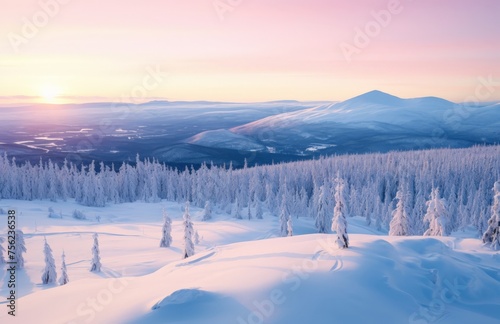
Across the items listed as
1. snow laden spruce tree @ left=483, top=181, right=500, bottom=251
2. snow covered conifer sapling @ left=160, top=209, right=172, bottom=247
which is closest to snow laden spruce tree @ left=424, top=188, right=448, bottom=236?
snow laden spruce tree @ left=483, top=181, right=500, bottom=251

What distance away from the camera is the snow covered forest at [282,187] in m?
80.1

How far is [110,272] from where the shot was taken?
34500 millimetres

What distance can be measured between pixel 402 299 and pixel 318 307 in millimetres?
4076

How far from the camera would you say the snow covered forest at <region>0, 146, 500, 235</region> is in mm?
80125


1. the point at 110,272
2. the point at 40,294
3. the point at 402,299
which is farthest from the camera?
the point at 110,272

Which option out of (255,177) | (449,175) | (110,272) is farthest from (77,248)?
(449,175)

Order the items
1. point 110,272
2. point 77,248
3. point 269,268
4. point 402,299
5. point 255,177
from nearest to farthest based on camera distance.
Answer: point 402,299
point 269,268
point 110,272
point 77,248
point 255,177

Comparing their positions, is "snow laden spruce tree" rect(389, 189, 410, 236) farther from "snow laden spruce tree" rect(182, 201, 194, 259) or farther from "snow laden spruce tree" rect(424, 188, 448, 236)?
"snow laden spruce tree" rect(182, 201, 194, 259)

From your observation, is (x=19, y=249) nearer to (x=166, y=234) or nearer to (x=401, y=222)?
(x=166, y=234)

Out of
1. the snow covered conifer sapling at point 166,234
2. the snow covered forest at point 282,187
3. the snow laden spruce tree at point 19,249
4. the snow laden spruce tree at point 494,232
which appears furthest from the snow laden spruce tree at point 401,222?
the snow laden spruce tree at point 19,249

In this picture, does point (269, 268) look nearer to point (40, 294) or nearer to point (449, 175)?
point (40, 294)

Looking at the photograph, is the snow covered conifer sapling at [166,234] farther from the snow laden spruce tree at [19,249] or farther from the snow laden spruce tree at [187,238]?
the snow laden spruce tree at [19,249]

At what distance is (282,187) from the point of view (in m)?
94.1

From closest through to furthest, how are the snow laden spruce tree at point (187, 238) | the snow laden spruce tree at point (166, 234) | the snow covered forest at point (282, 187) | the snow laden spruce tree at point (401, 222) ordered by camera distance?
the snow laden spruce tree at point (187, 238)
the snow laden spruce tree at point (401, 222)
the snow laden spruce tree at point (166, 234)
the snow covered forest at point (282, 187)
